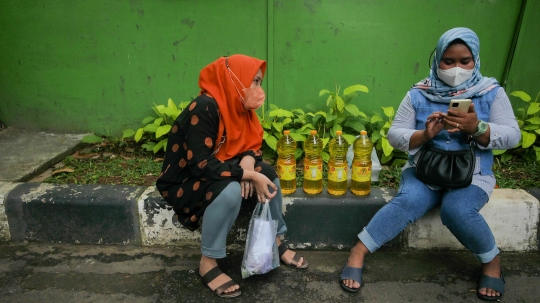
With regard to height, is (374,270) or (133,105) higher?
(133,105)

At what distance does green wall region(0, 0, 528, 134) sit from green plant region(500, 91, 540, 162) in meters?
0.44

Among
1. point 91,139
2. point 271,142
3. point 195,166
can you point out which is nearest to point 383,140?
point 271,142

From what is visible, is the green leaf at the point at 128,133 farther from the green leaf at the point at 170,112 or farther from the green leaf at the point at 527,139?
the green leaf at the point at 527,139

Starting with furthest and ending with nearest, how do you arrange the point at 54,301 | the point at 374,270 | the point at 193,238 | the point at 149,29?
the point at 149,29
the point at 193,238
the point at 374,270
the point at 54,301

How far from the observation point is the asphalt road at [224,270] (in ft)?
7.25

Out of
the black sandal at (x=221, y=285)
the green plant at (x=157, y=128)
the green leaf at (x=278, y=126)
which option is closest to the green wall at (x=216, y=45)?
the green plant at (x=157, y=128)

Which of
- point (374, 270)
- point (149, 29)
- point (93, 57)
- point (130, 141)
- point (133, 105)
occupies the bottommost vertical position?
point (374, 270)

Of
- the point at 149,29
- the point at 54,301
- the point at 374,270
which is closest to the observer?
the point at 54,301

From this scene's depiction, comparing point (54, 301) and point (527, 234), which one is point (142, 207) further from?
point (527, 234)

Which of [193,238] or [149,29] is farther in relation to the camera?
[149,29]

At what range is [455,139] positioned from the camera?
7.46 feet

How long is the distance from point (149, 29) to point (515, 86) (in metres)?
3.45

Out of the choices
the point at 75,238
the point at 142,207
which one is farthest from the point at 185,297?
the point at 75,238

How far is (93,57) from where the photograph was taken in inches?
146
